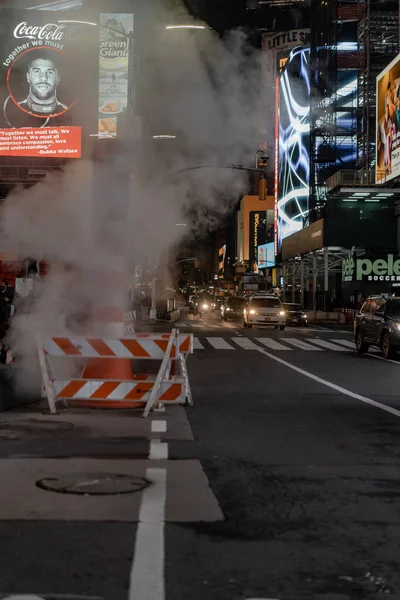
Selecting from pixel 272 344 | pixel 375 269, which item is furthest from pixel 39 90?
pixel 272 344

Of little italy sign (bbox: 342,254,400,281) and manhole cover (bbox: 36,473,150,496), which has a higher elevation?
little italy sign (bbox: 342,254,400,281)

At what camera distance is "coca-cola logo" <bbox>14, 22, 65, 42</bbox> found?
50031 millimetres

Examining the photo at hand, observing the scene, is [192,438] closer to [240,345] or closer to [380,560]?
[380,560]

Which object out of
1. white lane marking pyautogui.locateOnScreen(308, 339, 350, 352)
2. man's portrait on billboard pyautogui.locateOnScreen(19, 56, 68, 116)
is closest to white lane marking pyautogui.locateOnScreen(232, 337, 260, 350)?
white lane marking pyautogui.locateOnScreen(308, 339, 350, 352)

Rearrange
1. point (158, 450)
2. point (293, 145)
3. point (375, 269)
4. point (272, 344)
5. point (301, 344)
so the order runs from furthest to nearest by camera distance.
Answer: point (293, 145) < point (375, 269) < point (301, 344) < point (272, 344) < point (158, 450)

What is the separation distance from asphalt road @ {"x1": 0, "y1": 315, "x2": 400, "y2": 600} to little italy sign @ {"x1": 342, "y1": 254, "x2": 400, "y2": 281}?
44655 mm

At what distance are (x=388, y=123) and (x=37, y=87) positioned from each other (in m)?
22.1

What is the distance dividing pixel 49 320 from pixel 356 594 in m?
8.72

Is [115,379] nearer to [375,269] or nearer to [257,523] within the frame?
[257,523]

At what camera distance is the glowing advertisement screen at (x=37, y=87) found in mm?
49031

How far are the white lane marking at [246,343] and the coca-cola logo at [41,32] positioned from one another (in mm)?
29031

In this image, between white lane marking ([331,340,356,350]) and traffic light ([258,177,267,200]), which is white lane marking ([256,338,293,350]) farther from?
traffic light ([258,177,267,200])

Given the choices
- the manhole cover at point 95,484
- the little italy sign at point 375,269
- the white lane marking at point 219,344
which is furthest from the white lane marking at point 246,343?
the little italy sign at point 375,269

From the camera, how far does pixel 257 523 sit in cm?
507
